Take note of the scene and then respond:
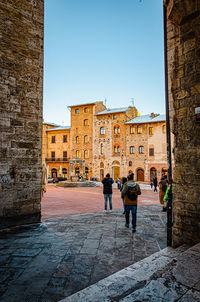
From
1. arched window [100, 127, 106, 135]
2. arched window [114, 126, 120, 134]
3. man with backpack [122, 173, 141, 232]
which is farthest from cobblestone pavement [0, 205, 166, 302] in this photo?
arched window [100, 127, 106, 135]

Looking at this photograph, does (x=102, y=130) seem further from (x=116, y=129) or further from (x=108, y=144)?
(x=108, y=144)

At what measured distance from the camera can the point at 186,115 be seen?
3848mm

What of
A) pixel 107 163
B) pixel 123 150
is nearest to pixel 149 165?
pixel 123 150

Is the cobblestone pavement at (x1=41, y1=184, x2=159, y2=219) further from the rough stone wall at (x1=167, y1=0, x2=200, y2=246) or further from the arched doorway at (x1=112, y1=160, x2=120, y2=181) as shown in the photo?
the arched doorway at (x1=112, y1=160, x2=120, y2=181)

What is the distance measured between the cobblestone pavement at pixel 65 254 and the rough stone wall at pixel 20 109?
0.69 m

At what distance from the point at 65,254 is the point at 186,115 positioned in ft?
→ 11.1

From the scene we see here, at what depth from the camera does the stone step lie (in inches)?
79.2

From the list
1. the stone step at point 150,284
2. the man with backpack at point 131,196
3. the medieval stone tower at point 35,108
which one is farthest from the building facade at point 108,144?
the stone step at point 150,284

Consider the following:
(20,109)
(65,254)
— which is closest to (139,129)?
(20,109)

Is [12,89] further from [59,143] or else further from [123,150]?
[59,143]

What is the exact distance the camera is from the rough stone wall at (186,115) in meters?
3.66

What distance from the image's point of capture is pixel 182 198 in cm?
383

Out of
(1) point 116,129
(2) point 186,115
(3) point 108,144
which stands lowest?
(2) point 186,115

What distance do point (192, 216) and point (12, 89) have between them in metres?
5.27
